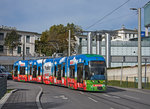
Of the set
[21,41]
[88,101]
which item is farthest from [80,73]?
[21,41]

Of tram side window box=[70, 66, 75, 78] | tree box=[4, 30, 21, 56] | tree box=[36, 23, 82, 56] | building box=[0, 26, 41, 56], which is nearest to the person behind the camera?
tram side window box=[70, 66, 75, 78]

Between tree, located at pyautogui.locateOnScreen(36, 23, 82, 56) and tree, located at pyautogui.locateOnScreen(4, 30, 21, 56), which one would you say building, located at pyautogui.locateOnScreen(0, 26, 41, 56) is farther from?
tree, located at pyautogui.locateOnScreen(36, 23, 82, 56)

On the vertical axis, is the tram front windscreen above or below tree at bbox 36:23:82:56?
below

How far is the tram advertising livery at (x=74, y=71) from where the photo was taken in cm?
2114

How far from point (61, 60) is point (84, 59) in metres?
6.33

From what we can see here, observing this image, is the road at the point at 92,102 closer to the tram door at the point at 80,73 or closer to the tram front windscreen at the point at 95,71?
the tram front windscreen at the point at 95,71

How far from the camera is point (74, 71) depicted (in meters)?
23.6

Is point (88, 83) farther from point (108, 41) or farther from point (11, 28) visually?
point (11, 28)

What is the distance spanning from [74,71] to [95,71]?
2.84 metres

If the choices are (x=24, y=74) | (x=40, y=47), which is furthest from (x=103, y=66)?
(x=40, y=47)

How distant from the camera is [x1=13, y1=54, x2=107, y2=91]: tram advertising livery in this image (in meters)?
21.1

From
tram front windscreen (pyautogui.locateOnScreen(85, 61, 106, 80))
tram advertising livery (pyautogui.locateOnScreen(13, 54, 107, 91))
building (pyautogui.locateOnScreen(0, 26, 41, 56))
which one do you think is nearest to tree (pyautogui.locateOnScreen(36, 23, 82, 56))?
building (pyautogui.locateOnScreen(0, 26, 41, 56))

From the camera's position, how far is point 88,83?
2103 centimetres

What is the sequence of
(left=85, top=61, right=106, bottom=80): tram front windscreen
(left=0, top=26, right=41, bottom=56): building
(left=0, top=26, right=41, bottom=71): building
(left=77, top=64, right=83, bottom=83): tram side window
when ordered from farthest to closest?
1. (left=0, top=26, right=41, bottom=56): building
2. (left=0, top=26, right=41, bottom=71): building
3. (left=77, top=64, right=83, bottom=83): tram side window
4. (left=85, top=61, right=106, bottom=80): tram front windscreen
